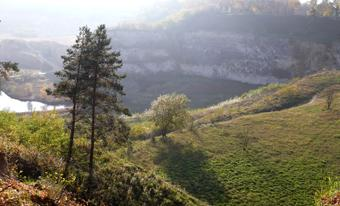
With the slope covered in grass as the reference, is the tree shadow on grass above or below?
below

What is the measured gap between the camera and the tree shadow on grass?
61656mm

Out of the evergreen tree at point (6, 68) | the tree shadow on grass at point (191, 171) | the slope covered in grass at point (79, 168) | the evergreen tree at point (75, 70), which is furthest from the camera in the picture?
the tree shadow on grass at point (191, 171)

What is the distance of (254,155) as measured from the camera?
246 feet

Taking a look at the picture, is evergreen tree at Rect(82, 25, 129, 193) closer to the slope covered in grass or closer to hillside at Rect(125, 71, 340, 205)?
the slope covered in grass

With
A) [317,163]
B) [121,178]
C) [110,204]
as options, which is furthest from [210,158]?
[110,204]

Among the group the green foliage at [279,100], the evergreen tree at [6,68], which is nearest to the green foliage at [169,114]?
the green foliage at [279,100]

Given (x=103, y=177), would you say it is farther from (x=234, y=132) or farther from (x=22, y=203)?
(x=234, y=132)

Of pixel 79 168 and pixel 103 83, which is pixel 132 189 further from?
pixel 103 83

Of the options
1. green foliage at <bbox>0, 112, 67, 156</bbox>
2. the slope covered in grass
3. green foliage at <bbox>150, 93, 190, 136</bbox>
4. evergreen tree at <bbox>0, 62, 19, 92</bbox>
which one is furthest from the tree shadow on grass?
evergreen tree at <bbox>0, 62, 19, 92</bbox>

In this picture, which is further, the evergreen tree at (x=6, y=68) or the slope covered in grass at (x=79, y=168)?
the slope covered in grass at (x=79, y=168)

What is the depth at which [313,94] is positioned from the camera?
118 m

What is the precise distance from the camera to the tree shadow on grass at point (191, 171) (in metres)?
61.7

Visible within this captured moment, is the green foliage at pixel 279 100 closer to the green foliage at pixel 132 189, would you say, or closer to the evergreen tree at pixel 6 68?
the green foliage at pixel 132 189

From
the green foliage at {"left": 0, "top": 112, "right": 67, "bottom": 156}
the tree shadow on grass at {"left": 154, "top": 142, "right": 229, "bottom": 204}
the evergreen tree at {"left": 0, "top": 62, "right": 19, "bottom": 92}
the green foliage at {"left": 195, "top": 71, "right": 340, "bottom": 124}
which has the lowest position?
the tree shadow on grass at {"left": 154, "top": 142, "right": 229, "bottom": 204}
